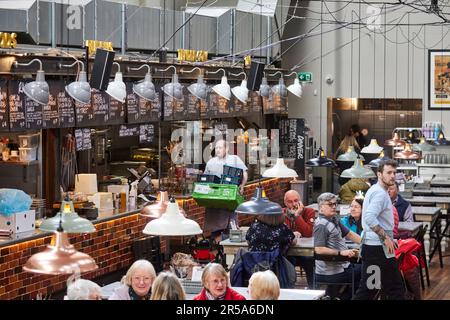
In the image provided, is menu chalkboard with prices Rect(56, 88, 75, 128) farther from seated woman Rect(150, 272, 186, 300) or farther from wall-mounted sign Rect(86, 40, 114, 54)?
seated woman Rect(150, 272, 186, 300)

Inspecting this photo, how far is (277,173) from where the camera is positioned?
12.9 meters

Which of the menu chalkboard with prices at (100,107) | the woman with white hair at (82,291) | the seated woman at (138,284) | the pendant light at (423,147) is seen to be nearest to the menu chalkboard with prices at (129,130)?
the menu chalkboard with prices at (100,107)

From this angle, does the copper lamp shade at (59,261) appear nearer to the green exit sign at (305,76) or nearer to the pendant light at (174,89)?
the pendant light at (174,89)

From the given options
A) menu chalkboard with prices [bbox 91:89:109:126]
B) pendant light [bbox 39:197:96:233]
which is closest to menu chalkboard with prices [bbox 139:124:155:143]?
menu chalkboard with prices [bbox 91:89:109:126]

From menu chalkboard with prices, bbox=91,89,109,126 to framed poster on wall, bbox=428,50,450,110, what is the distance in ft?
33.5

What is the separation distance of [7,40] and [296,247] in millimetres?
3838

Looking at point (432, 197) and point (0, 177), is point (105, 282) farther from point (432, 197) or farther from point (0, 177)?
point (432, 197)

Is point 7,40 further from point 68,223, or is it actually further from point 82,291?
point 82,291

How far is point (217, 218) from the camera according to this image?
49.0ft

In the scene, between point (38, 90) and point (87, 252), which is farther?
point (87, 252)

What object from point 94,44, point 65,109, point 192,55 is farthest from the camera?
point 192,55

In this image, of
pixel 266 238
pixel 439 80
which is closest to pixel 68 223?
pixel 266 238

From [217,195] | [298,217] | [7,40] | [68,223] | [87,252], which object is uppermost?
[7,40]

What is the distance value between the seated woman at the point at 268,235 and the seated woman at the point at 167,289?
322cm
